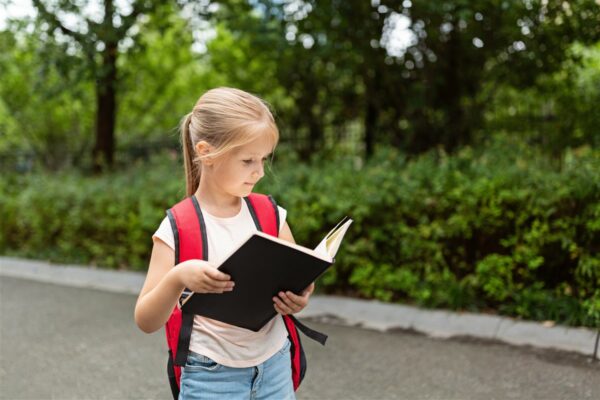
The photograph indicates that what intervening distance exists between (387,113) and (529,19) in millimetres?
2393

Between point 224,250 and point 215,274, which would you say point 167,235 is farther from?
point 215,274

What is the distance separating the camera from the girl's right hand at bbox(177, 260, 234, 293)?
5.53 feet

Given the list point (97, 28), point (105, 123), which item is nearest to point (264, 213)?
point (97, 28)

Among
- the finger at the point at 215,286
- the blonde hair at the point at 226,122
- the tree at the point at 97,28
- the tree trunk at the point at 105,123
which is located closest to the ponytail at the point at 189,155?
the blonde hair at the point at 226,122

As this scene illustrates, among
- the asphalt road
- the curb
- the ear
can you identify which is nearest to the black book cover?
the ear

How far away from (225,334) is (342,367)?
226 centimetres

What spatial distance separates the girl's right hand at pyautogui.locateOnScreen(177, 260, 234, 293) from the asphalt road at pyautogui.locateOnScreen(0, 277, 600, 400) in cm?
212

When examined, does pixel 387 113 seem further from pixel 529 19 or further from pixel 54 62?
A: pixel 54 62

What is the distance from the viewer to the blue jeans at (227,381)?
1.93 metres

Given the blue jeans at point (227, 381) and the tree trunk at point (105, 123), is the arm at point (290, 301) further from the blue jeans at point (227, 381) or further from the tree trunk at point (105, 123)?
the tree trunk at point (105, 123)

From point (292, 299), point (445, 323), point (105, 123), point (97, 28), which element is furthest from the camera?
point (105, 123)

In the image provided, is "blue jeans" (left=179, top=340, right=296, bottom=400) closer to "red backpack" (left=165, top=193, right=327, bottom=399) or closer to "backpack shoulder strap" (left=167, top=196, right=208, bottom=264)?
"red backpack" (left=165, top=193, right=327, bottom=399)

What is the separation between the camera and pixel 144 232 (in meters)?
7.11

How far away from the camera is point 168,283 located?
1771 millimetres
